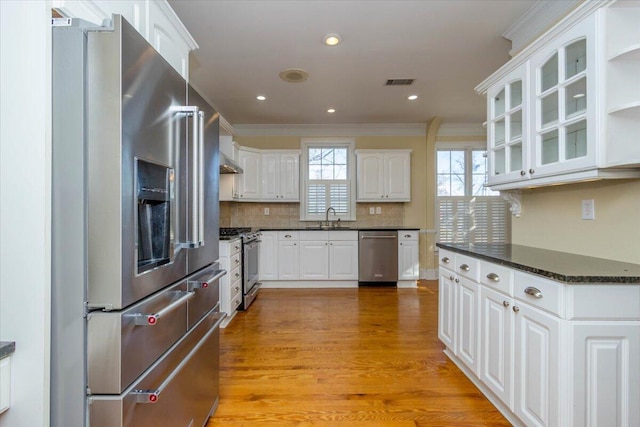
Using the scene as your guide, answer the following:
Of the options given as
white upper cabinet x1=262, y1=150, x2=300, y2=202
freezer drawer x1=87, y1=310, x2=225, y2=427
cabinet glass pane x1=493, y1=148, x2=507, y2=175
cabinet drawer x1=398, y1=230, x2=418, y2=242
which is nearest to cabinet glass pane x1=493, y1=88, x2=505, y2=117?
cabinet glass pane x1=493, y1=148, x2=507, y2=175

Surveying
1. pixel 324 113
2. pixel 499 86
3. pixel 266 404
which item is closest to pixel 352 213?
pixel 324 113

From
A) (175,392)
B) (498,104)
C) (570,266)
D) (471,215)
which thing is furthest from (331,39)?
(471,215)

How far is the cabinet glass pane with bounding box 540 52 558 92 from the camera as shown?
1.77 m

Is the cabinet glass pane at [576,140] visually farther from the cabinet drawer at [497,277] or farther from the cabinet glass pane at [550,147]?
the cabinet drawer at [497,277]

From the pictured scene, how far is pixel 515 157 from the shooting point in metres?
2.16

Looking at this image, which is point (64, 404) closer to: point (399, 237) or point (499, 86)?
point (499, 86)

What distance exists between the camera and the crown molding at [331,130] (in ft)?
17.3

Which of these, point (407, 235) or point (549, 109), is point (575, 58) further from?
point (407, 235)

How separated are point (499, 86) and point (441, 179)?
11.0ft

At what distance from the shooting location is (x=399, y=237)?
4.78 meters

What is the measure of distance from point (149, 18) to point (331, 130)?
3.96 meters

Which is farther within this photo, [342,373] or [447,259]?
[447,259]

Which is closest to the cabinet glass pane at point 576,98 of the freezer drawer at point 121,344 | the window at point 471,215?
the freezer drawer at point 121,344

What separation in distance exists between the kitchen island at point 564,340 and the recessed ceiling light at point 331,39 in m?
2.10
